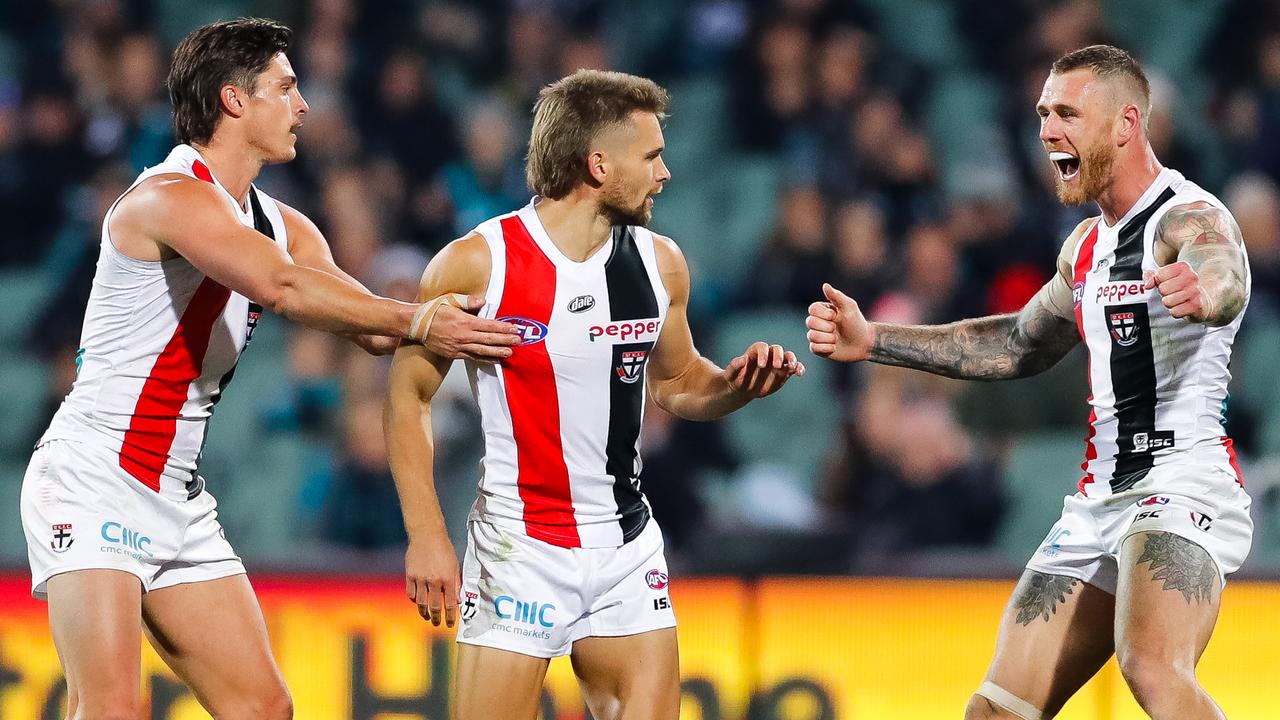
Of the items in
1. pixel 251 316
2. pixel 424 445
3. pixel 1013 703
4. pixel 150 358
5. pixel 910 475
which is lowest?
pixel 1013 703

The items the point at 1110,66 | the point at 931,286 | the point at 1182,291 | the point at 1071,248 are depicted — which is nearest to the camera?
the point at 1182,291

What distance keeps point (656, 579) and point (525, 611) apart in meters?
0.42

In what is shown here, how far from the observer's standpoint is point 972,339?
17.6 feet

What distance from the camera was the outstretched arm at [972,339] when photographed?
5180 mm

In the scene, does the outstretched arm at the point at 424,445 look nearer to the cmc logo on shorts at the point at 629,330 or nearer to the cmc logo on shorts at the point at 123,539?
the cmc logo on shorts at the point at 629,330

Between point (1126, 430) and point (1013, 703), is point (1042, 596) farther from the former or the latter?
point (1126, 430)

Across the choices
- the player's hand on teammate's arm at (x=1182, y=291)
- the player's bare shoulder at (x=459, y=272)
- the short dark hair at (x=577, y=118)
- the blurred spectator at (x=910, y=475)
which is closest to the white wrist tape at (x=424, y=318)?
the player's bare shoulder at (x=459, y=272)

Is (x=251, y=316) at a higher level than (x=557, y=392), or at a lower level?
higher

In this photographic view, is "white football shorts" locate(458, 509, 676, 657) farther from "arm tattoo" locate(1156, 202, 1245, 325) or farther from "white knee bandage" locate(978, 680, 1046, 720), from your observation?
"arm tattoo" locate(1156, 202, 1245, 325)

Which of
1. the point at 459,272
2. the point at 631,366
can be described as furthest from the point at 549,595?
the point at 459,272

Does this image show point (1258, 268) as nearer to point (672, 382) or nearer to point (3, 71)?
point (672, 382)

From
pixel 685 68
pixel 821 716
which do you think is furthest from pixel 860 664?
pixel 685 68

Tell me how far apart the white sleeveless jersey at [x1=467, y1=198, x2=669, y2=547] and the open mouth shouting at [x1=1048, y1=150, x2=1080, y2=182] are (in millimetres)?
1395

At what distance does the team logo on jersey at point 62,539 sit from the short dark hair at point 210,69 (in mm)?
1214
